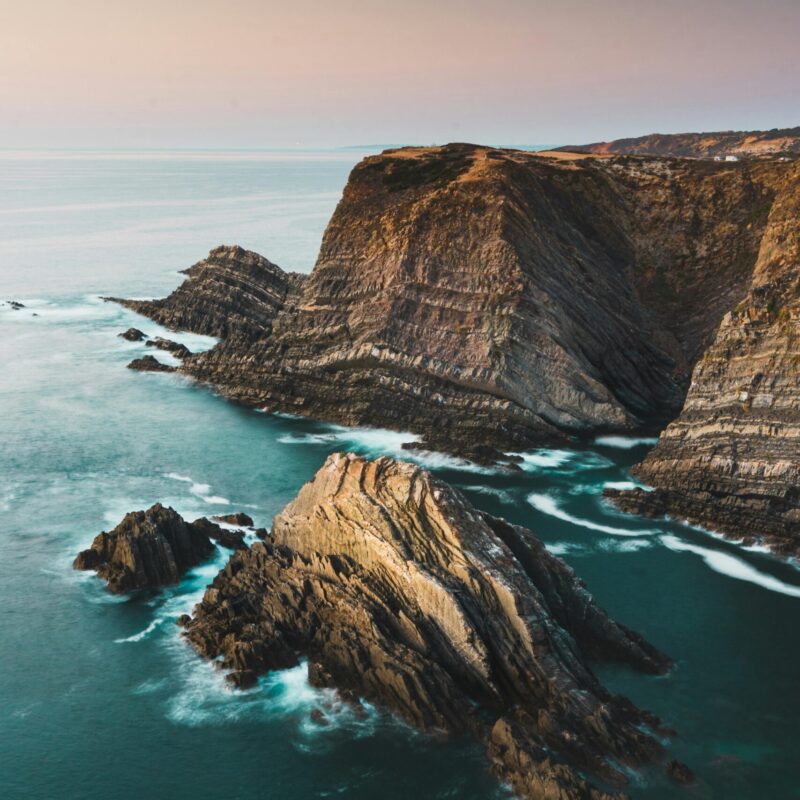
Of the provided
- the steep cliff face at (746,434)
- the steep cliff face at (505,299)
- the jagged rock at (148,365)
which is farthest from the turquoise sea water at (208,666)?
the jagged rock at (148,365)

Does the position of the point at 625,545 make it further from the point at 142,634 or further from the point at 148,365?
the point at 148,365

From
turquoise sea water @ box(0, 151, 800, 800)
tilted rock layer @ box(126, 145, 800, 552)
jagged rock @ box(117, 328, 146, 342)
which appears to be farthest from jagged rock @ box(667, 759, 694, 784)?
jagged rock @ box(117, 328, 146, 342)

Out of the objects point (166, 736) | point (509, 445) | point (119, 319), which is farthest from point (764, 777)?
point (119, 319)

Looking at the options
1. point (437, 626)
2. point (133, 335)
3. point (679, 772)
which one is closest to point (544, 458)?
point (437, 626)

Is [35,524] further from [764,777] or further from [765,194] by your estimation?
[765,194]

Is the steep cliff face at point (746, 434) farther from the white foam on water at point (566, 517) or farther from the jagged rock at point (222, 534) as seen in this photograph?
the jagged rock at point (222, 534)

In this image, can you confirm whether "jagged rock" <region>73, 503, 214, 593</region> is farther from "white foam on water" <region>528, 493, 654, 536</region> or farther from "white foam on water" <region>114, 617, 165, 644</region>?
"white foam on water" <region>528, 493, 654, 536</region>
